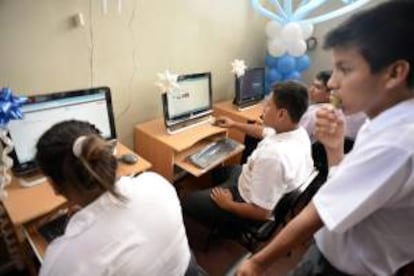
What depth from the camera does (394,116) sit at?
2.25ft

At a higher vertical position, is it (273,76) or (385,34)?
(385,34)

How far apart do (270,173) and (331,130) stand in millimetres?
403

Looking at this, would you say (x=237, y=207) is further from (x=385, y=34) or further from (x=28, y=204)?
(x=385, y=34)

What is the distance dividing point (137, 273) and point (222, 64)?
2454 mm

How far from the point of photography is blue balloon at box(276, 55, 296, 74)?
3.06 m

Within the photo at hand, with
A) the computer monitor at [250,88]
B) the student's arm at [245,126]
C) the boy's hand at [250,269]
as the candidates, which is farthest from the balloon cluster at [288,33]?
the boy's hand at [250,269]

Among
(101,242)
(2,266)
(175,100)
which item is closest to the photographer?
(101,242)

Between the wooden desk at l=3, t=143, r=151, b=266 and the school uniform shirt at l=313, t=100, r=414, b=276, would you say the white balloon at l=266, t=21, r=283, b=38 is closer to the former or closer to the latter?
the wooden desk at l=3, t=143, r=151, b=266

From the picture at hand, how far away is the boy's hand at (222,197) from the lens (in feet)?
5.62

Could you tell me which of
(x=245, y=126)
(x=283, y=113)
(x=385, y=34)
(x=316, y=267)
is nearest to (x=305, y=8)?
(x=245, y=126)

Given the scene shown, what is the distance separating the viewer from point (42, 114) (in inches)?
61.9

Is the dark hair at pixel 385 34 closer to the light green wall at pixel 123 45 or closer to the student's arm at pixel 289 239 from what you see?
the student's arm at pixel 289 239

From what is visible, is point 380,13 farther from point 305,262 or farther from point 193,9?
point 193,9

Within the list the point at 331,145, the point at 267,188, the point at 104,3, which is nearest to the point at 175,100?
the point at 104,3
